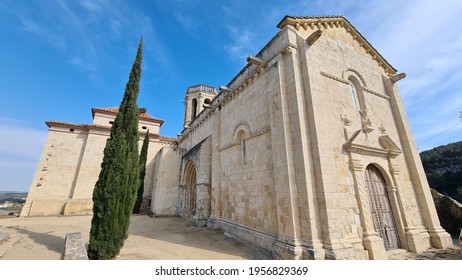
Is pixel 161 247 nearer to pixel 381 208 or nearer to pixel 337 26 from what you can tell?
pixel 381 208

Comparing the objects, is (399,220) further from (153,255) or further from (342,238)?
(153,255)

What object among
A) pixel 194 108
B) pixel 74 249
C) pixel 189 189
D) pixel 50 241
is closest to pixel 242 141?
pixel 74 249

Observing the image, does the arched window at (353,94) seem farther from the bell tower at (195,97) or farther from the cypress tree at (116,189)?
the bell tower at (195,97)

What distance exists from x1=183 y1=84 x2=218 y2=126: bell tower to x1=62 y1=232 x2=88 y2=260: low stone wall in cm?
1593

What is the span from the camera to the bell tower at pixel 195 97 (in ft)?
A: 68.2

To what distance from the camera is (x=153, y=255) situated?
226 inches

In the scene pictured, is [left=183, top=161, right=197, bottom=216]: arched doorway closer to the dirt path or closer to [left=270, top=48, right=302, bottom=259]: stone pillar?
the dirt path

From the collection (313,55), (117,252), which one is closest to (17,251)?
(117,252)

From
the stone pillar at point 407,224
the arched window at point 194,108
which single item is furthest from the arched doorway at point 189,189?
the stone pillar at point 407,224

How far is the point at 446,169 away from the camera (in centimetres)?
2658

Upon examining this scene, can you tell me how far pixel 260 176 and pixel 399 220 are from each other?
4.87 m

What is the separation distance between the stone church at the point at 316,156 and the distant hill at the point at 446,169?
24335mm

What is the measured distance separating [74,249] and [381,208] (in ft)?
29.7

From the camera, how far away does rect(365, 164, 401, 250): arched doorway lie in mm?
6348
